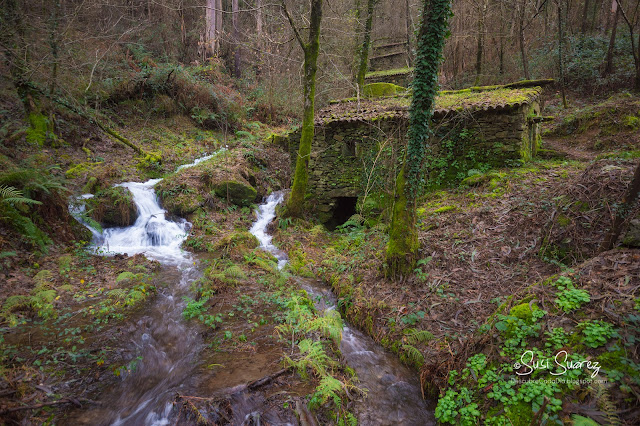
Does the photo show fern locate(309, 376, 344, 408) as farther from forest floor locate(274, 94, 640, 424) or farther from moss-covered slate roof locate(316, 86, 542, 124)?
moss-covered slate roof locate(316, 86, 542, 124)

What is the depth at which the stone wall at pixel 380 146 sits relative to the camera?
889 cm

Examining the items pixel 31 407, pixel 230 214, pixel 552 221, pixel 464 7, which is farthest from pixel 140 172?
pixel 464 7

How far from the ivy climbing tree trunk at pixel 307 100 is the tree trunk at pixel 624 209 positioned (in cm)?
729

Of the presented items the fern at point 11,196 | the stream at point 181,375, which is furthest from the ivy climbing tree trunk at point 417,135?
the fern at point 11,196

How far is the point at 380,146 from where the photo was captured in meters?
8.47

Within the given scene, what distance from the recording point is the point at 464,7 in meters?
17.7

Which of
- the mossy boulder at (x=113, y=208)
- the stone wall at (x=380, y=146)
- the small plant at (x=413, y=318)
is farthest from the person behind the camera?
the stone wall at (x=380, y=146)

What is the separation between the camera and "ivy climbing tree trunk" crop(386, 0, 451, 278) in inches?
212

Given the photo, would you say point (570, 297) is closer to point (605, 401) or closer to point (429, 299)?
point (605, 401)

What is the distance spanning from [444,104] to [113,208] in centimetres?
1057

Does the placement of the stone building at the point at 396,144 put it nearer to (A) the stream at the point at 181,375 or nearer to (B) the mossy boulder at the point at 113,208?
(A) the stream at the point at 181,375

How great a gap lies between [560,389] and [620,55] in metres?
19.0

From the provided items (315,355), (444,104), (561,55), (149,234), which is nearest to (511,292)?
(315,355)

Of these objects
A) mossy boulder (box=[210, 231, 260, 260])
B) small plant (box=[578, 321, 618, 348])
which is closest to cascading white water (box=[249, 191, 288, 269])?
mossy boulder (box=[210, 231, 260, 260])
